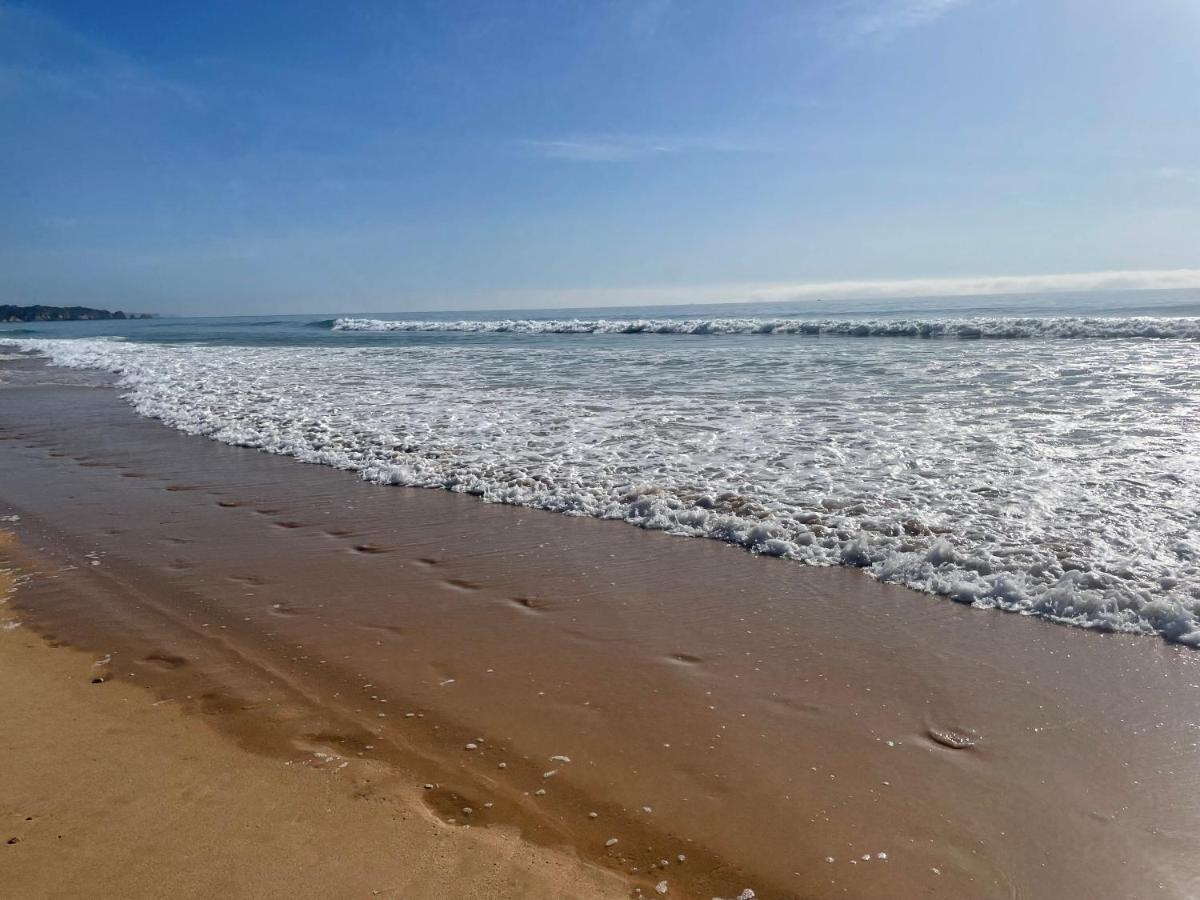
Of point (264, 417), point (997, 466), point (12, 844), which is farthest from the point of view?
point (264, 417)

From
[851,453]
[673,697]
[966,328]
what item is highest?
[966,328]

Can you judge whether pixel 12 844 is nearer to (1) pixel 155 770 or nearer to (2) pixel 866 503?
(1) pixel 155 770

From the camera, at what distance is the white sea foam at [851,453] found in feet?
15.3

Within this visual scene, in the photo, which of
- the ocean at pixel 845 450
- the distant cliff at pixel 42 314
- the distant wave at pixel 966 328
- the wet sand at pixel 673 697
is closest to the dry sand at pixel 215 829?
the wet sand at pixel 673 697

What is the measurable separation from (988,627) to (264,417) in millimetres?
10321

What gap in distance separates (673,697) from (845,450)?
16.0ft

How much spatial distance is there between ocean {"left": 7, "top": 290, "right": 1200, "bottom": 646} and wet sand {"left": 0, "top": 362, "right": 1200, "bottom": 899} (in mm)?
469

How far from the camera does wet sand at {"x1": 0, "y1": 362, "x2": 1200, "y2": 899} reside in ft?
7.98

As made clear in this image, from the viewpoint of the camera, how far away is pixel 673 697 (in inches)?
131

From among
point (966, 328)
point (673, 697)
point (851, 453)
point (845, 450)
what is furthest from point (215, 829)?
point (966, 328)

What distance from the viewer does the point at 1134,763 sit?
2850 mm

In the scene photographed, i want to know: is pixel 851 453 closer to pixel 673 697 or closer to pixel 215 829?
pixel 673 697

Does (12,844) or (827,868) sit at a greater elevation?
(12,844)

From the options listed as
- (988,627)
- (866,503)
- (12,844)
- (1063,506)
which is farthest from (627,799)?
(1063,506)
